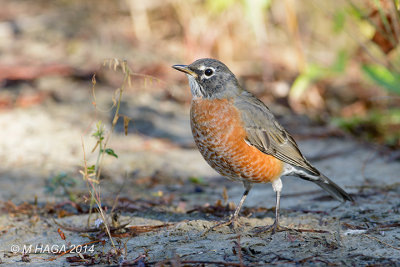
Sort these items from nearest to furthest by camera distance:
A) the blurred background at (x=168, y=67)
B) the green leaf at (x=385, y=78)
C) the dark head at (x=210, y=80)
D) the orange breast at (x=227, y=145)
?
1. the orange breast at (x=227, y=145)
2. the dark head at (x=210, y=80)
3. the green leaf at (x=385, y=78)
4. the blurred background at (x=168, y=67)

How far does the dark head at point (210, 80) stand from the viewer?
4234 millimetres

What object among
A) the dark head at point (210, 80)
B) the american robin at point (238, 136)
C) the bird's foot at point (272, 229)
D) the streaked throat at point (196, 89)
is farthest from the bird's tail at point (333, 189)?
the streaked throat at point (196, 89)

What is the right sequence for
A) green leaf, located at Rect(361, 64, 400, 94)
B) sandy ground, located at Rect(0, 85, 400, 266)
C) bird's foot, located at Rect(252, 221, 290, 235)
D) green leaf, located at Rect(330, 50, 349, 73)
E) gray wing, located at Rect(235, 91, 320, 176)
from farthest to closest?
green leaf, located at Rect(330, 50, 349, 73) < green leaf, located at Rect(361, 64, 400, 94) < gray wing, located at Rect(235, 91, 320, 176) < bird's foot, located at Rect(252, 221, 290, 235) < sandy ground, located at Rect(0, 85, 400, 266)

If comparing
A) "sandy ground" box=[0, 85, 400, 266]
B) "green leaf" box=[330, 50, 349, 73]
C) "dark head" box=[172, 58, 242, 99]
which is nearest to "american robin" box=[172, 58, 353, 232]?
"dark head" box=[172, 58, 242, 99]

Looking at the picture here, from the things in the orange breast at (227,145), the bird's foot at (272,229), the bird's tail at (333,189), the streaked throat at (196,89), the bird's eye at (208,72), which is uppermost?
the bird's eye at (208,72)

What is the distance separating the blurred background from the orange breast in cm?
149

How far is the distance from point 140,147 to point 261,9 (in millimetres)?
2876

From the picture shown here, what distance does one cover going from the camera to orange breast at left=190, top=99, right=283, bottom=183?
3885 millimetres

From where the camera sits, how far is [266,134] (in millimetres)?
4191

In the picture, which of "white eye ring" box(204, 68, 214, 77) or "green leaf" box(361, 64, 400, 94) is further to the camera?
"green leaf" box(361, 64, 400, 94)

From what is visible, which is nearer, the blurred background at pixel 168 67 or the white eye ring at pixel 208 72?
the white eye ring at pixel 208 72

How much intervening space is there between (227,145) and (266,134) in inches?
19.0

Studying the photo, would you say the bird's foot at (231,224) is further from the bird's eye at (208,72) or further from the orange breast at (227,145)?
the bird's eye at (208,72)

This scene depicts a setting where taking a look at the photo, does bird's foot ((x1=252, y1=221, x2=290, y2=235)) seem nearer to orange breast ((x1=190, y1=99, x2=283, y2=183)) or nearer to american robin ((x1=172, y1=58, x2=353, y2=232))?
american robin ((x1=172, y1=58, x2=353, y2=232))
